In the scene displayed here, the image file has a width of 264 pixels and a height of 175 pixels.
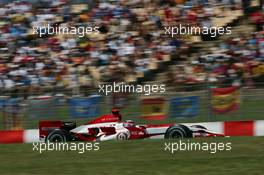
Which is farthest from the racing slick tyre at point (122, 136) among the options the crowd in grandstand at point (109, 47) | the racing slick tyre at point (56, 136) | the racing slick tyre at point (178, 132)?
the crowd in grandstand at point (109, 47)

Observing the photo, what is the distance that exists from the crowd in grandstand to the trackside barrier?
231 centimetres

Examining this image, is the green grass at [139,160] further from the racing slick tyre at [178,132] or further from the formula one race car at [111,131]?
the formula one race car at [111,131]

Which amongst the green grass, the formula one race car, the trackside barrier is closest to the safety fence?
the trackside barrier

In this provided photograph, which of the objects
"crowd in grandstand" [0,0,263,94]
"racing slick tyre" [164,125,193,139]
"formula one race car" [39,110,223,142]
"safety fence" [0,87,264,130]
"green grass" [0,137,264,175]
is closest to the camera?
"green grass" [0,137,264,175]

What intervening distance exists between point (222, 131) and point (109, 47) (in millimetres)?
4831

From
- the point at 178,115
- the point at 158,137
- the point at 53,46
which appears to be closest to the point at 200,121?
the point at 178,115

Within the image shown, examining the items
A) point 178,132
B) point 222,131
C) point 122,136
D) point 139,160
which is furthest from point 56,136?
point 222,131

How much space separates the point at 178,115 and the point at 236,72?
82.4 inches

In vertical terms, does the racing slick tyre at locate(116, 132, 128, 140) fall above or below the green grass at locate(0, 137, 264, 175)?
below

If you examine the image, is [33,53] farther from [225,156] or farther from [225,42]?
[225,156]

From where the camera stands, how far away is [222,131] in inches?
459

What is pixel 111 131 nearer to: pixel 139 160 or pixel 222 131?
pixel 222 131

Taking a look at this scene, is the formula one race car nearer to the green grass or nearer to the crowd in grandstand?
the green grass

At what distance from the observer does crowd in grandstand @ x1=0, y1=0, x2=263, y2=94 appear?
14.6 metres
